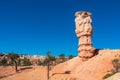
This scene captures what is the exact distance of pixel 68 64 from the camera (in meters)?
75.8

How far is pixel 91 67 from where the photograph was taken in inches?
2530

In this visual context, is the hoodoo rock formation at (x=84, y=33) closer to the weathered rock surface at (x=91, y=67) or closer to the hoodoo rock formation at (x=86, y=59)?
the hoodoo rock formation at (x=86, y=59)

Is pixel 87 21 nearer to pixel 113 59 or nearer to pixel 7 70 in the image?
pixel 113 59

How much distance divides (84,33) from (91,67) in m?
9.46

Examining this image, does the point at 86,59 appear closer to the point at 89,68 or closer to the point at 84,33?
the point at 89,68

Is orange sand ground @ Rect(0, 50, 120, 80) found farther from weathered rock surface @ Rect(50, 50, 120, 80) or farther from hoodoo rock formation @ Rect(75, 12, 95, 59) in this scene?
hoodoo rock formation @ Rect(75, 12, 95, 59)

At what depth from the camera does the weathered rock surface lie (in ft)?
200

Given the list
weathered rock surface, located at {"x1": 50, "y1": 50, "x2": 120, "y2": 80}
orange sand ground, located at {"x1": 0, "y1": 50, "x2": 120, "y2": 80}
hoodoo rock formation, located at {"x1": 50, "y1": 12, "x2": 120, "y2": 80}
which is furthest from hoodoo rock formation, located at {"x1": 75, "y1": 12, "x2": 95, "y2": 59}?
orange sand ground, located at {"x1": 0, "y1": 50, "x2": 120, "y2": 80}

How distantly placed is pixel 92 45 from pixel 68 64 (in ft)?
28.9

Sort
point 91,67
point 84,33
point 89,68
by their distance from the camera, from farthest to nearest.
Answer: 1. point 84,33
2. point 89,68
3. point 91,67

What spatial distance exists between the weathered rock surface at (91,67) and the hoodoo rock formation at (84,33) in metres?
1.65

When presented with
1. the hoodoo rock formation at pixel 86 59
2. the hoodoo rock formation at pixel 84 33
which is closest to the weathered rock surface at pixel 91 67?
the hoodoo rock formation at pixel 86 59

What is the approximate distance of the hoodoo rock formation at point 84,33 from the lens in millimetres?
69062

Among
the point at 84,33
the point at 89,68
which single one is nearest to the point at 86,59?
the point at 89,68
